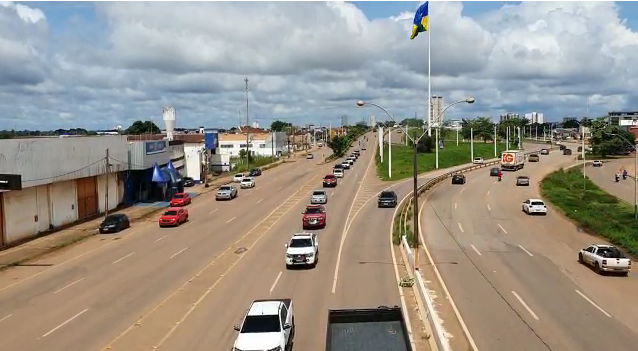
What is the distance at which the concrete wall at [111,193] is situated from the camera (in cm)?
5144

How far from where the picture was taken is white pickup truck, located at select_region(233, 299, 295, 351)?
15.2 meters

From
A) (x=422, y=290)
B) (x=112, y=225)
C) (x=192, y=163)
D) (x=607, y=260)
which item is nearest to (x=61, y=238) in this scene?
(x=112, y=225)

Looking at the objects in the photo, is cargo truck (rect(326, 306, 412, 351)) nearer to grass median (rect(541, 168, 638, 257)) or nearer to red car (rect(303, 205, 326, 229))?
grass median (rect(541, 168, 638, 257))

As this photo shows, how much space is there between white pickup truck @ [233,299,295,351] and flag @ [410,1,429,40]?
93.8 ft

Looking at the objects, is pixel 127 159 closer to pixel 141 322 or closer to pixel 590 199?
pixel 141 322

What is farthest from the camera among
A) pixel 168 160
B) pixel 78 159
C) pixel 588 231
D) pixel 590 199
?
pixel 168 160

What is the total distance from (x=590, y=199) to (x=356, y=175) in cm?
3494

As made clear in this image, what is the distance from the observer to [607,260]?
90.2 feet

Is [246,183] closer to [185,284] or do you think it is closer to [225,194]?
[225,194]

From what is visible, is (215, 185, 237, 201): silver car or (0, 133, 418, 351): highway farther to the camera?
(215, 185, 237, 201): silver car

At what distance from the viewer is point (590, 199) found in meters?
61.0

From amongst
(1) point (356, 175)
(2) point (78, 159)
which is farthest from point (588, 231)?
(1) point (356, 175)

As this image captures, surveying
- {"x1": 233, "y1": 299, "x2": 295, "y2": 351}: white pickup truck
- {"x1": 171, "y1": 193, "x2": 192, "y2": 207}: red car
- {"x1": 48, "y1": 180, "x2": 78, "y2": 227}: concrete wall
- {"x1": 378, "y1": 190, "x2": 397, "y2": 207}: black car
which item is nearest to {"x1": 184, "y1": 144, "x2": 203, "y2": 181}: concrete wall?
{"x1": 171, "y1": 193, "x2": 192, "y2": 207}: red car

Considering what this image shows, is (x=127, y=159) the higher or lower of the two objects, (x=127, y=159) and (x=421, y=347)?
the higher
